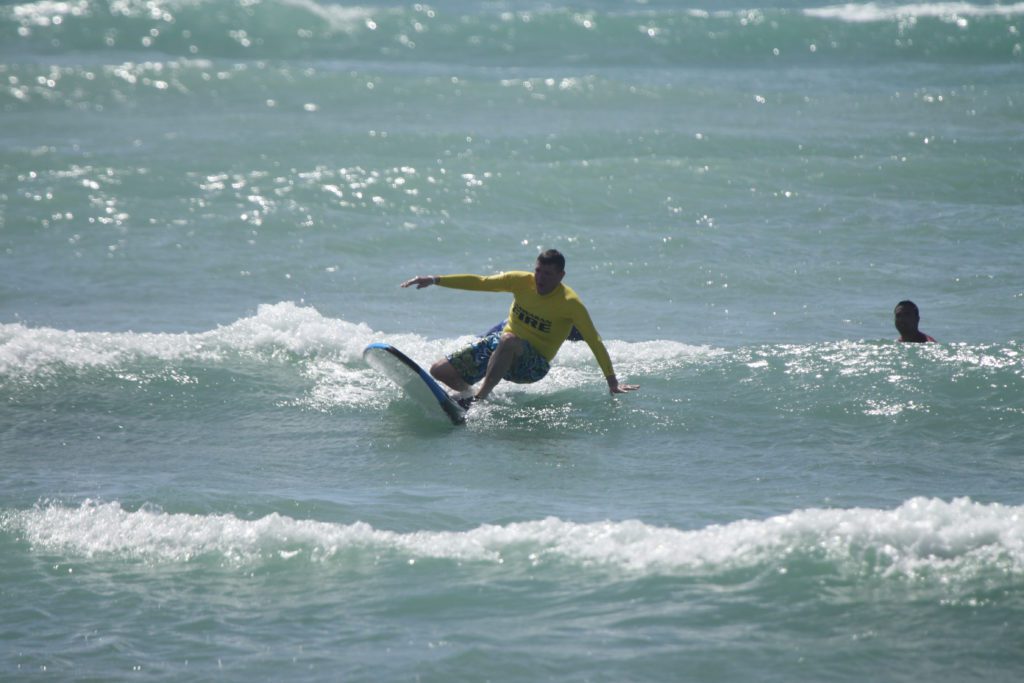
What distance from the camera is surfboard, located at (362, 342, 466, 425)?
343 inches

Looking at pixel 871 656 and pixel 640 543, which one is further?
pixel 640 543

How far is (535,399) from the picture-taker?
9.36 m

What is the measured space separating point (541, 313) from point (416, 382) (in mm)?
1044

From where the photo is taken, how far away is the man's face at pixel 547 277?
8523 millimetres

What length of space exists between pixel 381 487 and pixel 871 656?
10.8 feet

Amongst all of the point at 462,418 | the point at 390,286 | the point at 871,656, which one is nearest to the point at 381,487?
the point at 462,418

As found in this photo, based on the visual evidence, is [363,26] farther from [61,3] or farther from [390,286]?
[390,286]

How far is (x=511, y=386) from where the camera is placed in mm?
9656

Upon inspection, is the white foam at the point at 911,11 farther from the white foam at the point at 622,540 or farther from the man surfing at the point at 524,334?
the white foam at the point at 622,540

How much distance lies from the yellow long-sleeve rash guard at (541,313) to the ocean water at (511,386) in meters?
0.55

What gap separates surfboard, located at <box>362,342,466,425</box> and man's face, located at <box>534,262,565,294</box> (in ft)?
3.43

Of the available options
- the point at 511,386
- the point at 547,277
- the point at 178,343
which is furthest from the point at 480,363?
the point at 178,343

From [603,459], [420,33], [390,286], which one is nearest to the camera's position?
[603,459]

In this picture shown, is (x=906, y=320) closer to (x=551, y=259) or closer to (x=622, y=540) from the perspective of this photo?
(x=551, y=259)
